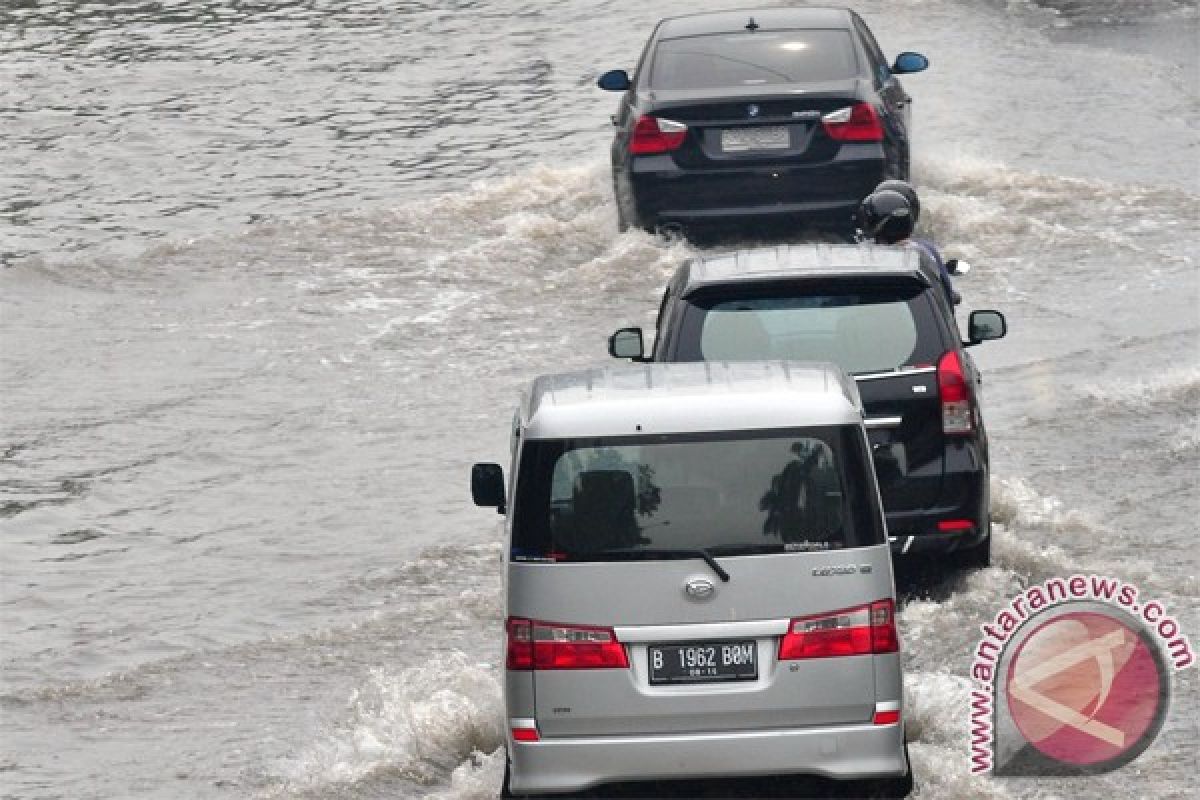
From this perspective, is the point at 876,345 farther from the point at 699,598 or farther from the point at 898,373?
the point at 699,598

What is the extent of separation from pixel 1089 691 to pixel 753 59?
9.51m

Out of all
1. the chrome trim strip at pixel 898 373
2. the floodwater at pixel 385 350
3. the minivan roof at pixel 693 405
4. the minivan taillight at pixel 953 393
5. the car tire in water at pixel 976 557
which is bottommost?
the floodwater at pixel 385 350

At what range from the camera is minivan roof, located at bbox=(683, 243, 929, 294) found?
448 inches

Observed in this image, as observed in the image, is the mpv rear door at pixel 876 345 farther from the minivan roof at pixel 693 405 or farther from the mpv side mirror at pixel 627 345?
the minivan roof at pixel 693 405

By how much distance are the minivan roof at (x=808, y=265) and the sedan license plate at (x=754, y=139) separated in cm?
659

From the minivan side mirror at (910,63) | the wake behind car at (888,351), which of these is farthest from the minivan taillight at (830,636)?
the minivan side mirror at (910,63)

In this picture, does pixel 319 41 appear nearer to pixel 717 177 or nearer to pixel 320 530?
pixel 717 177

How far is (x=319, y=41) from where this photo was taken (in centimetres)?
3250

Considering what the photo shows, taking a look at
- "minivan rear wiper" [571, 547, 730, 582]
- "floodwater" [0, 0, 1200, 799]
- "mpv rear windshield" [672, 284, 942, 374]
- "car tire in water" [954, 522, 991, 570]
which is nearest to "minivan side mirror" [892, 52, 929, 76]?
"floodwater" [0, 0, 1200, 799]

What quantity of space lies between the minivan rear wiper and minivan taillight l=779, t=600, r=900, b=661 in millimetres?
287

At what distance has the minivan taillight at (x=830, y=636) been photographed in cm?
844

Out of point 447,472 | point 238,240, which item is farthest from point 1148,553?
point 238,240

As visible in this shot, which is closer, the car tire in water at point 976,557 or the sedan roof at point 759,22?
the car tire in water at point 976,557

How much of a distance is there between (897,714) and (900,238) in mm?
5316
